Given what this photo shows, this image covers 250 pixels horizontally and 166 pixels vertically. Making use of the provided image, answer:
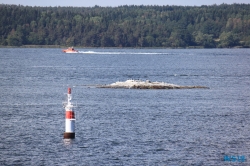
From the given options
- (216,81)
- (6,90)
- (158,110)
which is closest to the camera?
(158,110)

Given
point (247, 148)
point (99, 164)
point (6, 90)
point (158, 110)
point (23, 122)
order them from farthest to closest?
point (6, 90) → point (158, 110) → point (23, 122) → point (247, 148) → point (99, 164)

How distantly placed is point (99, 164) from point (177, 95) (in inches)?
1472

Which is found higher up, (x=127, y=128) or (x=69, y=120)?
(x=69, y=120)

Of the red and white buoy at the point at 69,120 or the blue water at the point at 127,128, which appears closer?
the blue water at the point at 127,128

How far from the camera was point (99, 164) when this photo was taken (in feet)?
111

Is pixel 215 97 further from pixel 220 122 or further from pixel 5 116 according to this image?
pixel 5 116

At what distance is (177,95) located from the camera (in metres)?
70.4

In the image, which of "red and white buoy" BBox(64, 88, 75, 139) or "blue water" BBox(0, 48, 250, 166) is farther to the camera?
"red and white buoy" BBox(64, 88, 75, 139)

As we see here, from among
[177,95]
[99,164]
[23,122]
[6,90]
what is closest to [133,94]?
[177,95]

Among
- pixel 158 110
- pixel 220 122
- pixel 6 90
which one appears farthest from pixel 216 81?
pixel 220 122

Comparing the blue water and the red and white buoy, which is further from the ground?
the red and white buoy

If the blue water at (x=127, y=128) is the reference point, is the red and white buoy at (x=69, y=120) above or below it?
above

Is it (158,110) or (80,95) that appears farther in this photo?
(80,95)

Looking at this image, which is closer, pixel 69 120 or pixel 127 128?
pixel 69 120
